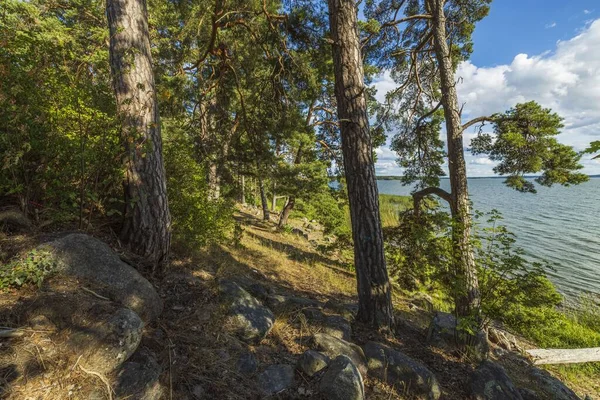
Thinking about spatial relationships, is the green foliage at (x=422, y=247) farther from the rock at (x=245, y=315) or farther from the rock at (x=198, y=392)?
A: the rock at (x=198, y=392)

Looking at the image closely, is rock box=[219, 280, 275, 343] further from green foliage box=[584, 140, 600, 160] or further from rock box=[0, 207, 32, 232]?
green foliage box=[584, 140, 600, 160]

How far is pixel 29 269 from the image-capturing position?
207cm

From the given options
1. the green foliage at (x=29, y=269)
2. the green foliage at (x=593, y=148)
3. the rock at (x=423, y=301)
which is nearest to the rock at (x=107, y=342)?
the green foliage at (x=29, y=269)

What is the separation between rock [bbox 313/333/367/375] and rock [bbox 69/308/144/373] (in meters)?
1.83

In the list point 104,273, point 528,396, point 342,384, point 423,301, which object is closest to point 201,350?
point 104,273

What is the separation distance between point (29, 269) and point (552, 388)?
671cm

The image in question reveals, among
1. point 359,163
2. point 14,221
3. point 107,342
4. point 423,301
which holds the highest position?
point 359,163

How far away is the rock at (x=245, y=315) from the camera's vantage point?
2.72 m

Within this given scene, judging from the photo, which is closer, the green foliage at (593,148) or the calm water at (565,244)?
the green foliage at (593,148)

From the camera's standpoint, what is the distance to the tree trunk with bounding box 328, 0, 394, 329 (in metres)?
3.65

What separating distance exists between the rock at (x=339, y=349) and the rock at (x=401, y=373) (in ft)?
0.38

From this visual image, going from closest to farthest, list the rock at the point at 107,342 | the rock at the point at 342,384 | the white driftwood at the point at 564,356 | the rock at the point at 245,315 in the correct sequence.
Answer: the rock at the point at 107,342
the rock at the point at 342,384
the rock at the point at 245,315
the white driftwood at the point at 564,356

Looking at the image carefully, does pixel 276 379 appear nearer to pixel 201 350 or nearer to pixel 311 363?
pixel 311 363

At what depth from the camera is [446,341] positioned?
159 inches
